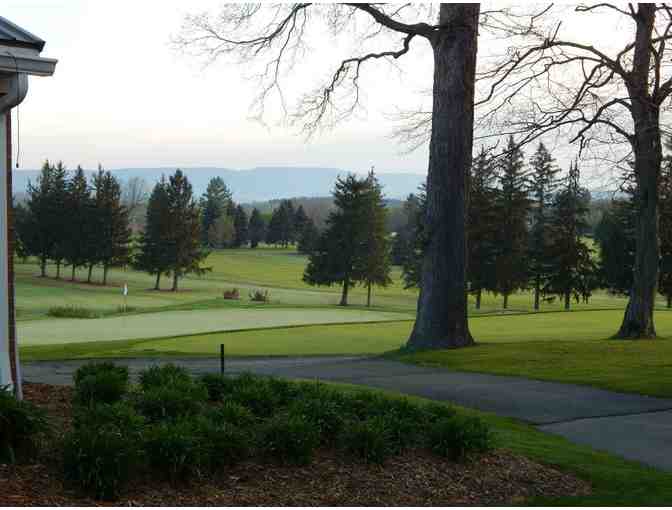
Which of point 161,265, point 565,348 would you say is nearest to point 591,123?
point 565,348

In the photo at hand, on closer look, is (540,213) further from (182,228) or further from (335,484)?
(335,484)

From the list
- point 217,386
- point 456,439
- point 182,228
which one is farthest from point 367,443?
point 182,228

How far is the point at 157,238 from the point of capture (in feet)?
219

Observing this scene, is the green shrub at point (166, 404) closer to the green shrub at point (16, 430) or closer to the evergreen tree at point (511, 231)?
the green shrub at point (16, 430)

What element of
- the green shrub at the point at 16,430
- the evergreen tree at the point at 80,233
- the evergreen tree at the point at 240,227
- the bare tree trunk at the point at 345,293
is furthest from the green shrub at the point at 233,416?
the evergreen tree at the point at 240,227

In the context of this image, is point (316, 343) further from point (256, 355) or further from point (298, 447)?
point (298, 447)

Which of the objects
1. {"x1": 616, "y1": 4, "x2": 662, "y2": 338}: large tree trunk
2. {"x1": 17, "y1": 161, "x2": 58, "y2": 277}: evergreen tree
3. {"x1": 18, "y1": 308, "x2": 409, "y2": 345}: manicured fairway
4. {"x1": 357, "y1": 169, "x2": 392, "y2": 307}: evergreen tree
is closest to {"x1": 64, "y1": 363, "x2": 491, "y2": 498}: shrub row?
{"x1": 616, "y1": 4, "x2": 662, "y2": 338}: large tree trunk

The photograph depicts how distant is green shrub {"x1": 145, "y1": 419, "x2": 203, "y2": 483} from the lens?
658 centimetres

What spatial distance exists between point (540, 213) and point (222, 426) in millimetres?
54714

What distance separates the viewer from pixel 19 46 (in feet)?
27.7

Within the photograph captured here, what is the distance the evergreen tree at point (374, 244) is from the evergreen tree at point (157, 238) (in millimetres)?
16092

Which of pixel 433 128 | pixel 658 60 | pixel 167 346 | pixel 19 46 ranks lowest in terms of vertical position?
pixel 167 346

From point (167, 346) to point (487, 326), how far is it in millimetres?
12473

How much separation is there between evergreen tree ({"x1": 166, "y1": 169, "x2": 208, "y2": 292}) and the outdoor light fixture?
5805 centimetres
